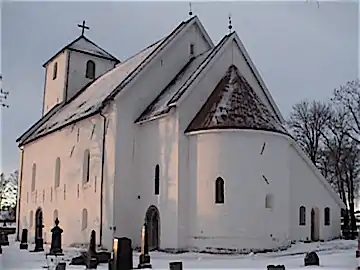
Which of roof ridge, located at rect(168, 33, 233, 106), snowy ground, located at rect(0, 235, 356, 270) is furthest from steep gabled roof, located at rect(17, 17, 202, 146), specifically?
snowy ground, located at rect(0, 235, 356, 270)

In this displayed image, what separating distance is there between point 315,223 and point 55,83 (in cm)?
1997

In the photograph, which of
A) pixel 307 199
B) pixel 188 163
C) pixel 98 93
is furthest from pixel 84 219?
pixel 307 199

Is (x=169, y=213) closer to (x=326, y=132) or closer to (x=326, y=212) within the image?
(x=326, y=212)

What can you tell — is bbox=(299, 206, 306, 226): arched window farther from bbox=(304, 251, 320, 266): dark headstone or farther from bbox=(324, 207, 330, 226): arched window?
bbox=(304, 251, 320, 266): dark headstone

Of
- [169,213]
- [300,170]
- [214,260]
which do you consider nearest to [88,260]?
[214,260]

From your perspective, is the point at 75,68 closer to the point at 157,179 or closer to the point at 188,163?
the point at 157,179

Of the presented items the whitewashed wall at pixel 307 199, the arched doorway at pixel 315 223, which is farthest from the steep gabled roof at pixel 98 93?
the arched doorway at pixel 315 223

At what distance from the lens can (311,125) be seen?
44.7m

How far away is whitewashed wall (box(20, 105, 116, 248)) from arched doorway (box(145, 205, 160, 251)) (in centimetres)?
168

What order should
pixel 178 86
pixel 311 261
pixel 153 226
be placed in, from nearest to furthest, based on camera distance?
pixel 311 261 → pixel 153 226 → pixel 178 86

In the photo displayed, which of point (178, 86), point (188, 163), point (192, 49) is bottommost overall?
point (188, 163)

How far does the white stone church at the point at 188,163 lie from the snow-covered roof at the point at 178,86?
0.26ft

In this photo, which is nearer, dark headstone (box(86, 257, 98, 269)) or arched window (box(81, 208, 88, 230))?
dark headstone (box(86, 257, 98, 269))

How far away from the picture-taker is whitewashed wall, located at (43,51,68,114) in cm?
3569
